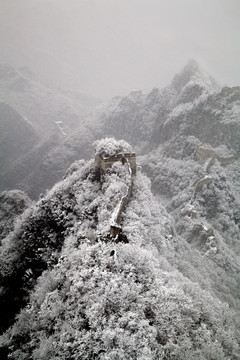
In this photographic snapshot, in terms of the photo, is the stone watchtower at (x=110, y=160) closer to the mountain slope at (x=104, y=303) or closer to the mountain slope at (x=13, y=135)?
the mountain slope at (x=104, y=303)

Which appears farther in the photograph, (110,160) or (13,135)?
(13,135)

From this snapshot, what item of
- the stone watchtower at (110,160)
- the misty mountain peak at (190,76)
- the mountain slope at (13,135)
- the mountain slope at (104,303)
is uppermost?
the misty mountain peak at (190,76)

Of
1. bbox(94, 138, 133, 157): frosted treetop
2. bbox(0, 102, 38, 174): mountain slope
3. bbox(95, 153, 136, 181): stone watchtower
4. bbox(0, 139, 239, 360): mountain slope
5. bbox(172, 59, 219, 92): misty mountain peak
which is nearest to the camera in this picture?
bbox(0, 139, 239, 360): mountain slope

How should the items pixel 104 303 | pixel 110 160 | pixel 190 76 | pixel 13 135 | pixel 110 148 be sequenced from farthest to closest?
pixel 13 135, pixel 190 76, pixel 110 148, pixel 110 160, pixel 104 303

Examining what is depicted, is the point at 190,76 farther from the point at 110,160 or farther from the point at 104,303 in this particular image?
the point at 104,303

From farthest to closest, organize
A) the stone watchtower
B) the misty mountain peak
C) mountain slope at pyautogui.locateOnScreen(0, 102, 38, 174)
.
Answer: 1. mountain slope at pyautogui.locateOnScreen(0, 102, 38, 174)
2. the misty mountain peak
3. the stone watchtower

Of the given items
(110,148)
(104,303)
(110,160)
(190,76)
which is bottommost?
(104,303)

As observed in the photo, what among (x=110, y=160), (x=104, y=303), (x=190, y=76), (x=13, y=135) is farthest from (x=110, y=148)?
(x=13, y=135)

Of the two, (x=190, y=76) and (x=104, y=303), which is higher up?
(x=190, y=76)

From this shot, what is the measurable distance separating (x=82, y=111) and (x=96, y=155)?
17196 centimetres

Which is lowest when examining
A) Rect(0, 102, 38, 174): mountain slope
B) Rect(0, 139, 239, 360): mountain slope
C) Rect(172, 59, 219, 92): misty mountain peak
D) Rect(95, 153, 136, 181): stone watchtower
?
Rect(0, 102, 38, 174): mountain slope

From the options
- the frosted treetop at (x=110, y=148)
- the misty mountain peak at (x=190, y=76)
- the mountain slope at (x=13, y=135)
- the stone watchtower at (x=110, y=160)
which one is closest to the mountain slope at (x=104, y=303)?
the stone watchtower at (x=110, y=160)

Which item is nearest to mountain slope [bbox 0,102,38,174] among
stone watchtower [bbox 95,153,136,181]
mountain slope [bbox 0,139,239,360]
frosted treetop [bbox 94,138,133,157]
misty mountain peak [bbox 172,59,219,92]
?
misty mountain peak [bbox 172,59,219,92]

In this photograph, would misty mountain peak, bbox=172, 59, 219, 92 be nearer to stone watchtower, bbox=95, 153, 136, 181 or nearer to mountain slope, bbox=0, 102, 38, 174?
stone watchtower, bbox=95, 153, 136, 181
